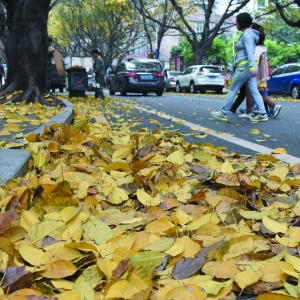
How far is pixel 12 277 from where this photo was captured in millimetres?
1453

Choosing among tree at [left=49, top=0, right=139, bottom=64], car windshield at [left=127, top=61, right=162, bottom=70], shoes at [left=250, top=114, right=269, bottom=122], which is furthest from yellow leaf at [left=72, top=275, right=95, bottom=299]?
tree at [left=49, top=0, right=139, bottom=64]

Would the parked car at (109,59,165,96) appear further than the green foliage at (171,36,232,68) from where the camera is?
No

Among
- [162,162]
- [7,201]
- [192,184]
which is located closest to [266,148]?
[162,162]

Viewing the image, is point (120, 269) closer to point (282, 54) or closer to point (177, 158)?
point (177, 158)

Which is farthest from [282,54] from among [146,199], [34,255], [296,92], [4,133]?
[34,255]

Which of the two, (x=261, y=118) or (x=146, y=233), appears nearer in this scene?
(x=146, y=233)

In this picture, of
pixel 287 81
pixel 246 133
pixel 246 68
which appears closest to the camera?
pixel 246 133

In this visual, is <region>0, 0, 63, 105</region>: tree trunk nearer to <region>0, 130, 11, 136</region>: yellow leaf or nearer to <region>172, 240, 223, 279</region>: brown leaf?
<region>0, 130, 11, 136</region>: yellow leaf

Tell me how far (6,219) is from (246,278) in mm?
896

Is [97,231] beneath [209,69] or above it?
above

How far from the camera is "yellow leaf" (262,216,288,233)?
79.4 inches

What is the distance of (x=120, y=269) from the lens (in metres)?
1.49

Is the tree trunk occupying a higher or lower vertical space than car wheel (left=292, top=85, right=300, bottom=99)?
higher

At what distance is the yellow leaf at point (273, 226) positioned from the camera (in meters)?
2.02
